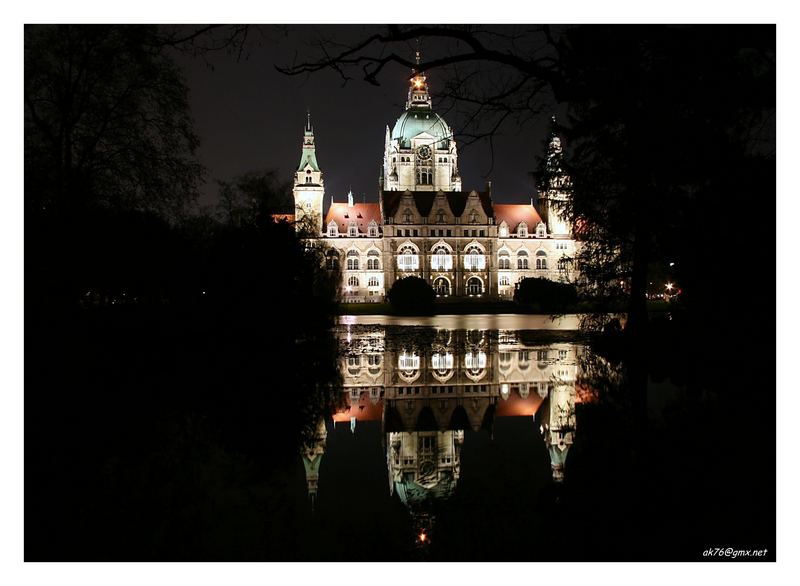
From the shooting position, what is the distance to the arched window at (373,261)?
84.9 m

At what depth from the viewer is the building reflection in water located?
5.85m

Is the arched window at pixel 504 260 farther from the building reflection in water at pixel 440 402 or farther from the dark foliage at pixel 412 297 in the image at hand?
the building reflection in water at pixel 440 402

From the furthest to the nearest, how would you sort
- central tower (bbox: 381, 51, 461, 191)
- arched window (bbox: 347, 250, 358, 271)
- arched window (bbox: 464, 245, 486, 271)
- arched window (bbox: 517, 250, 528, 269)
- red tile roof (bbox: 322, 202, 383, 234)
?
1. central tower (bbox: 381, 51, 461, 191)
2. arched window (bbox: 517, 250, 528, 269)
3. red tile roof (bbox: 322, 202, 383, 234)
4. arched window (bbox: 464, 245, 486, 271)
5. arched window (bbox: 347, 250, 358, 271)

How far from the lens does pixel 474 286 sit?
283ft

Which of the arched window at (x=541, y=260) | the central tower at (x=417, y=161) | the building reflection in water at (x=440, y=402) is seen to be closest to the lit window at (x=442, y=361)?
the building reflection in water at (x=440, y=402)

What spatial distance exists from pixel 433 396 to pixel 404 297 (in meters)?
37.4

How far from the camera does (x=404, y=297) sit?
1852 inches

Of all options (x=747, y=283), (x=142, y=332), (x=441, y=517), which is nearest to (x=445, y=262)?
(x=142, y=332)

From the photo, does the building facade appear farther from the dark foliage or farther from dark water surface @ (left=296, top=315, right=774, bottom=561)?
dark water surface @ (left=296, top=315, right=774, bottom=561)

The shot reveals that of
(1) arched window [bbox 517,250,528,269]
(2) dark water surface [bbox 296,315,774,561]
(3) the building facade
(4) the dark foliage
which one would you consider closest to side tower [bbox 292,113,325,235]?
(3) the building facade

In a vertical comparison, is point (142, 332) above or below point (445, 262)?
below

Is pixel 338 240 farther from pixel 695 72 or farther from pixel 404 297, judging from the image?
pixel 695 72

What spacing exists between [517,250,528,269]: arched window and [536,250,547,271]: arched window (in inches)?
69.6

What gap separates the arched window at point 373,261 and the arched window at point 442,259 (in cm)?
746
